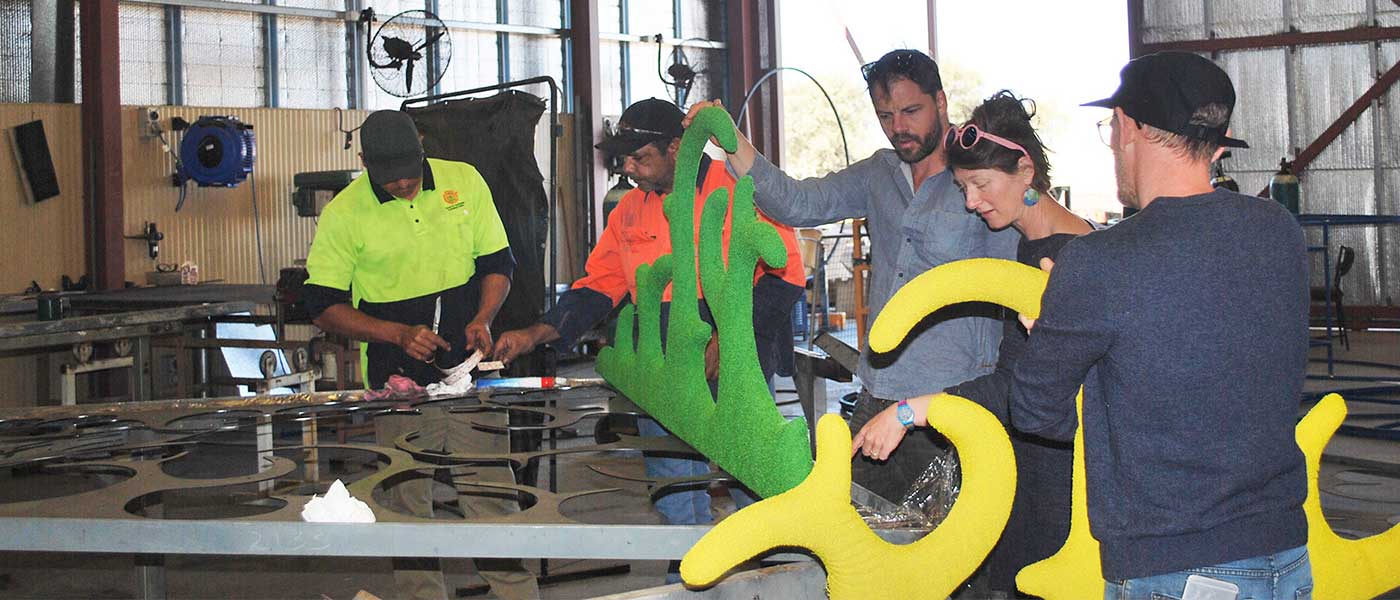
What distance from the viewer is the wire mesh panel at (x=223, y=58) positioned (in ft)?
31.7

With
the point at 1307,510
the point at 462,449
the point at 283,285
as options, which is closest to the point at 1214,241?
the point at 1307,510

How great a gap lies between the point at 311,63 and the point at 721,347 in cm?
938

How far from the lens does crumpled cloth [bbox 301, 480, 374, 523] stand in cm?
172

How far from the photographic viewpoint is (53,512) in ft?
6.00

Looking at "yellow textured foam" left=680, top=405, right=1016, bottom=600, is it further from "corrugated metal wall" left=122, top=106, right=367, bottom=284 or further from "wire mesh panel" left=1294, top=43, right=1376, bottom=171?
"wire mesh panel" left=1294, top=43, right=1376, bottom=171

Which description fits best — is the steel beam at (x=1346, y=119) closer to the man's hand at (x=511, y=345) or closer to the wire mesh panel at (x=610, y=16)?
the wire mesh panel at (x=610, y=16)

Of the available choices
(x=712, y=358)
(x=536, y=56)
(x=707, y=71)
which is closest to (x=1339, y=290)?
(x=707, y=71)

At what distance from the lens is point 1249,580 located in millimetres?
1475

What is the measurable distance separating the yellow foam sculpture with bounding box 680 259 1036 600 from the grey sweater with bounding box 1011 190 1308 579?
0.36 ft

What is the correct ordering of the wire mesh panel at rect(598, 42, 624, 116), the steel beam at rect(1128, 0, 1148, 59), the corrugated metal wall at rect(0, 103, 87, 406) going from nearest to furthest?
the corrugated metal wall at rect(0, 103, 87, 406)
the steel beam at rect(1128, 0, 1148, 59)
the wire mesh panel at rect(598, 42, 624, 116)

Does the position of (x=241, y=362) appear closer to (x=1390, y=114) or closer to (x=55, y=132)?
(x=55, y=132)

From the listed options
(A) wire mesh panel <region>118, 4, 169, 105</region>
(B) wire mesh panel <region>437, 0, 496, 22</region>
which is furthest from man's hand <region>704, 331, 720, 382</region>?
(B) wire mesh panel <region>437, 0, 496, 22</region>

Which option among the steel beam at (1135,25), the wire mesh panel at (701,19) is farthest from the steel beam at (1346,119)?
the wire mesh panel at (701,19)

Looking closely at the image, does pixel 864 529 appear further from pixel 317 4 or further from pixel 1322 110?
pixel 1322 110
